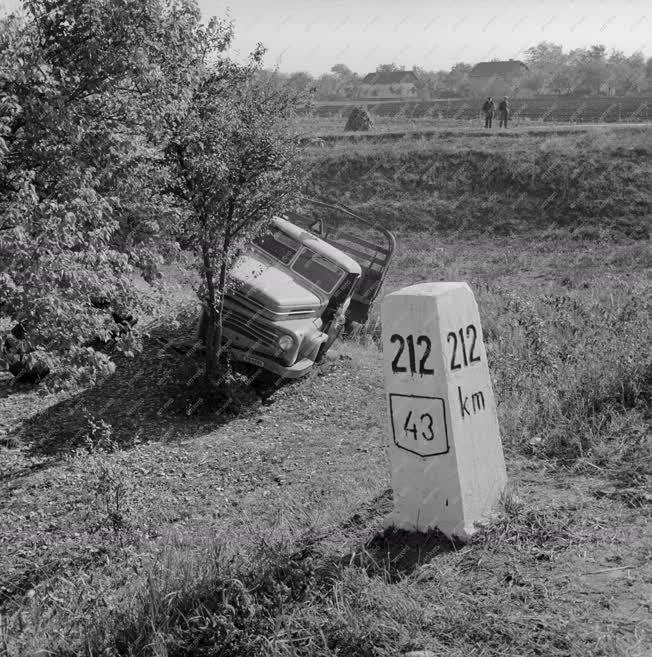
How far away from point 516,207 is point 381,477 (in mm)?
19801

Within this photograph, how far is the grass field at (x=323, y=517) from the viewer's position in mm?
3391

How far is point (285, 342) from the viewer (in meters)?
9.10

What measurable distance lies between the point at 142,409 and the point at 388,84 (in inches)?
2564

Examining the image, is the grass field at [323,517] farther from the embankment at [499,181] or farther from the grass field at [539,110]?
the grass field at [539,110]

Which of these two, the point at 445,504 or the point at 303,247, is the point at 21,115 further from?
the point at 303,247

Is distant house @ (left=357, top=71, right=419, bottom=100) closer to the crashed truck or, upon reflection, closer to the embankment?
the embankment

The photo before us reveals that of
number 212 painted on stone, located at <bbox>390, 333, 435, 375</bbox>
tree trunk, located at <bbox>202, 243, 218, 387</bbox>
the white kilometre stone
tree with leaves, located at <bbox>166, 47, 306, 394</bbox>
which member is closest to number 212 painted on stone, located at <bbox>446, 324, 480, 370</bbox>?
the white kilometre stone

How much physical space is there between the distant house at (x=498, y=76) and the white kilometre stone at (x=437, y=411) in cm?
5614

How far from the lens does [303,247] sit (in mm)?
10484

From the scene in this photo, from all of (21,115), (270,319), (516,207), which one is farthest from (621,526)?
(516,207)

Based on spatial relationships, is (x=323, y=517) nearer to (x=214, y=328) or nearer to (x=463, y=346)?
(x=463, y=346)

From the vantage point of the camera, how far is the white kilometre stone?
412 centimetres

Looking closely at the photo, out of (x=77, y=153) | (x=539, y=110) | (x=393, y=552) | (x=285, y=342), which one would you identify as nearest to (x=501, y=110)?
(x=539, y=110)

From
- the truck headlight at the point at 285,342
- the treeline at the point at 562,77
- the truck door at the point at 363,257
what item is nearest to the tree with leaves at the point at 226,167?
the truck headlight at the point at 285,342
